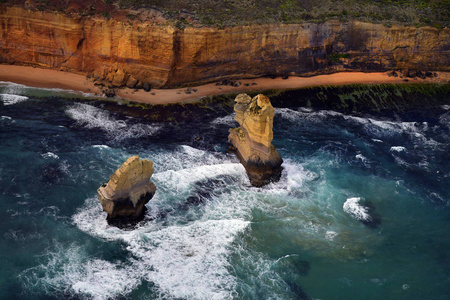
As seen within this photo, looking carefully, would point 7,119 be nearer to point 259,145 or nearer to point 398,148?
point 259,145

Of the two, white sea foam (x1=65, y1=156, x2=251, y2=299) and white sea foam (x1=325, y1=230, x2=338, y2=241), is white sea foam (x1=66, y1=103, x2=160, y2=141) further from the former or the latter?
white sea foam (x1=325, y1=230, x2=338, y2=241)

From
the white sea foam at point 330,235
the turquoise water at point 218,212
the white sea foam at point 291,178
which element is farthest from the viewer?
the white sea foam at point 291,178

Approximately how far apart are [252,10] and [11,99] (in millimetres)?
28257

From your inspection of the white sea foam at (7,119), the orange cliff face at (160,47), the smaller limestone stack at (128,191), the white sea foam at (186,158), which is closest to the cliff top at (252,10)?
the orange cliff face at (160,47)

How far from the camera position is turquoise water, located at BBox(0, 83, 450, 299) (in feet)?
104

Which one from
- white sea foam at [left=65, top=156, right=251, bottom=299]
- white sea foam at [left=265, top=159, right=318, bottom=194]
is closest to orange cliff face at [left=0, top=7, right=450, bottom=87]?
white sea foam at [left=265, top=159, right=318, bottom=194]

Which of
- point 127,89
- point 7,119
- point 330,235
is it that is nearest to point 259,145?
point 330,235

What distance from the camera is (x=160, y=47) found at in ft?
176

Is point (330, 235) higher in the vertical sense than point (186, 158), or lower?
lower

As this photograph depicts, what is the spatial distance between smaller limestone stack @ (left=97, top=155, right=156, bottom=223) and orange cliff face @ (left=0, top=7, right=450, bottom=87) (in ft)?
68.3

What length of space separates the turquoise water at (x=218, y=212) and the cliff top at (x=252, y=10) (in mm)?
10605

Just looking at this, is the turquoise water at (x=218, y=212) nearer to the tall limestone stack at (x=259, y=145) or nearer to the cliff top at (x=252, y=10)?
the tall limestone stack at (x=259, y=145)

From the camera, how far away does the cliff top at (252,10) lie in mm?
54812

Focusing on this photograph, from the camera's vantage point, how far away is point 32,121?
157ft
